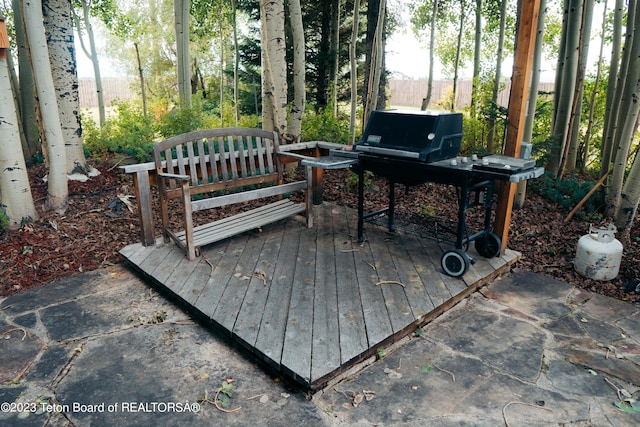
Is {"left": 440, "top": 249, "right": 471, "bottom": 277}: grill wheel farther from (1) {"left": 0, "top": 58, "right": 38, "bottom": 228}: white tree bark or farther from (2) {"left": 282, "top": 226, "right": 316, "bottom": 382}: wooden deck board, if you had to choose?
(1) {"left": 0, "top": 58, "right": 38, "bottom": 228}: white tree bark

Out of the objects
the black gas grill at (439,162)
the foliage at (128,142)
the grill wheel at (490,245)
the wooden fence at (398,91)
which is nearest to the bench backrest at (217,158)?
the black gas grill at (439,162)

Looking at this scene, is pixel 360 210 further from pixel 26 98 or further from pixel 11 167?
pixel 26 98

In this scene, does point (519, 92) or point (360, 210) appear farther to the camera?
point (360, 210)

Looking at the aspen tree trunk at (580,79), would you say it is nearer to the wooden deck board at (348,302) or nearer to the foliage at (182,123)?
the wooden deck board at (348,302)

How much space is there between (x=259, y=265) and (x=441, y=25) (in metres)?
16.0

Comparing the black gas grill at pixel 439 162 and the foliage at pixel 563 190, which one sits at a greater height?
the black gas grill at pixel 439 162

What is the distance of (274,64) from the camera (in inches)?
208

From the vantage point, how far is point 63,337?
2779mm

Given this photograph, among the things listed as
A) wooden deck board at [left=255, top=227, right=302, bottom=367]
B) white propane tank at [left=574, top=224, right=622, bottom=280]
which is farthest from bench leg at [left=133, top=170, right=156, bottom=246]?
white propane tank at [left=574, top=224, right=622, bottom=280]

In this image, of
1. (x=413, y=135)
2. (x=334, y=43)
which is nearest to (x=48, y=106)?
(x=413, y=135)

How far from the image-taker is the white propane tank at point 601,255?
353cm

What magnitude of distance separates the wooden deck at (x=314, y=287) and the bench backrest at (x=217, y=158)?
57cm

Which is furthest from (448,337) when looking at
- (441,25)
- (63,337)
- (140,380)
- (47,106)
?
(441,25)

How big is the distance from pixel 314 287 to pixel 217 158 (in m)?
1.69
